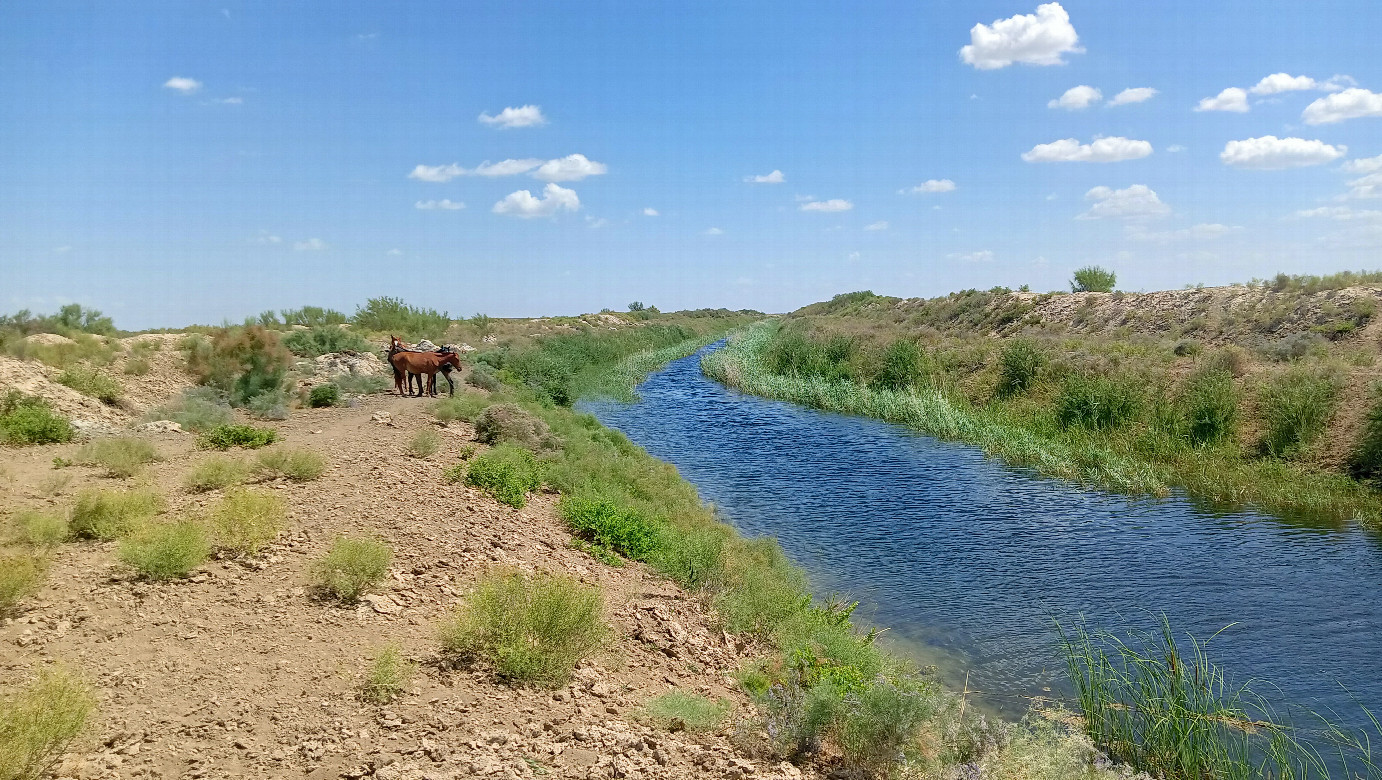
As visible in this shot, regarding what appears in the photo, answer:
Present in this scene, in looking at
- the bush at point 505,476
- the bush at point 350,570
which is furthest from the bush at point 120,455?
the bush at point 350,570

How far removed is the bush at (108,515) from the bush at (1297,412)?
70.1ft

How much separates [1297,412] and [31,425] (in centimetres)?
2506

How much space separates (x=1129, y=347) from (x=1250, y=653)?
21.0 metres

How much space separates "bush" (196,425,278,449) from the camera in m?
12.4

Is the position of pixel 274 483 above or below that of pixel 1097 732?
above

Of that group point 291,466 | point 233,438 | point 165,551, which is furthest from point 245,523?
point 233,438

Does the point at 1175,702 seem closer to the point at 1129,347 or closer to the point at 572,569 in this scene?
the point at 572,569

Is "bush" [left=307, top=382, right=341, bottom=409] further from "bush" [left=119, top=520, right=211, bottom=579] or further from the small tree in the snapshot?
the small tree

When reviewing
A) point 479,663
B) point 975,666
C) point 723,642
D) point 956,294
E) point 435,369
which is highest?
point 956,294

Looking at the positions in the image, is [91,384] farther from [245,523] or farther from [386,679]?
[386,679]

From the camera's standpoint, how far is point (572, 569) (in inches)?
360

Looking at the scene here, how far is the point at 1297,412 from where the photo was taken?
17.8 m

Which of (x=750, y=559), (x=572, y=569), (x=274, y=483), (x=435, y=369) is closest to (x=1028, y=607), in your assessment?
(x=750, y=559)

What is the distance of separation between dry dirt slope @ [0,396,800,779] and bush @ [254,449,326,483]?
1.09m
